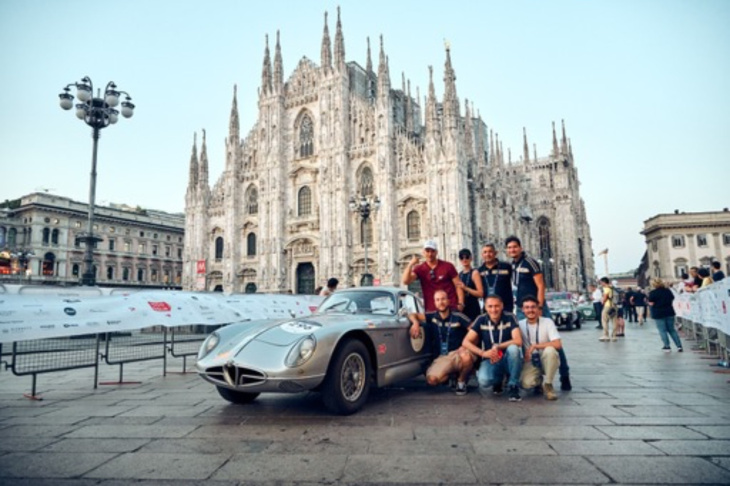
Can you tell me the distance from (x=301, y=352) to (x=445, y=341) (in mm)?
2563

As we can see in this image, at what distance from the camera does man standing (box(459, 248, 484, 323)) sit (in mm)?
6480

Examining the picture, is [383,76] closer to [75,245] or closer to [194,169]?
[194,169]

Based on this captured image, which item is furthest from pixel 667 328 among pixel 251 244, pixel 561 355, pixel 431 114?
pixel 251 244

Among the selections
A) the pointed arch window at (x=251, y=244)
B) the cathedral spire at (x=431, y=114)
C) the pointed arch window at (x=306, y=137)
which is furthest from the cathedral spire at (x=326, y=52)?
the pointed arch window at (x=251, y=244)

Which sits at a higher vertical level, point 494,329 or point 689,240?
point 689,240

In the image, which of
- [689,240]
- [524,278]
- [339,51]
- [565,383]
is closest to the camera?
[565,383]

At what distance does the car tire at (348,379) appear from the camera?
4.50 metres

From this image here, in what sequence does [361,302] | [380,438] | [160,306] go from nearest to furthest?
[380,438], [361,302], [160,306]

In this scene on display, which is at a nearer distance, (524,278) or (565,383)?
(565,383)

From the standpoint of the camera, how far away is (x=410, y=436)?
3824mm

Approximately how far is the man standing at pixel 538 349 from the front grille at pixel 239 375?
11.1ft

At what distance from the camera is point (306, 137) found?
35469mm

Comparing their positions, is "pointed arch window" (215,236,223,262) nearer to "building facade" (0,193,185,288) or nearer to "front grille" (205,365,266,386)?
"building facade" (0,193,185,288)

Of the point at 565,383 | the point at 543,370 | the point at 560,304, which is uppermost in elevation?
the point at 560,304
